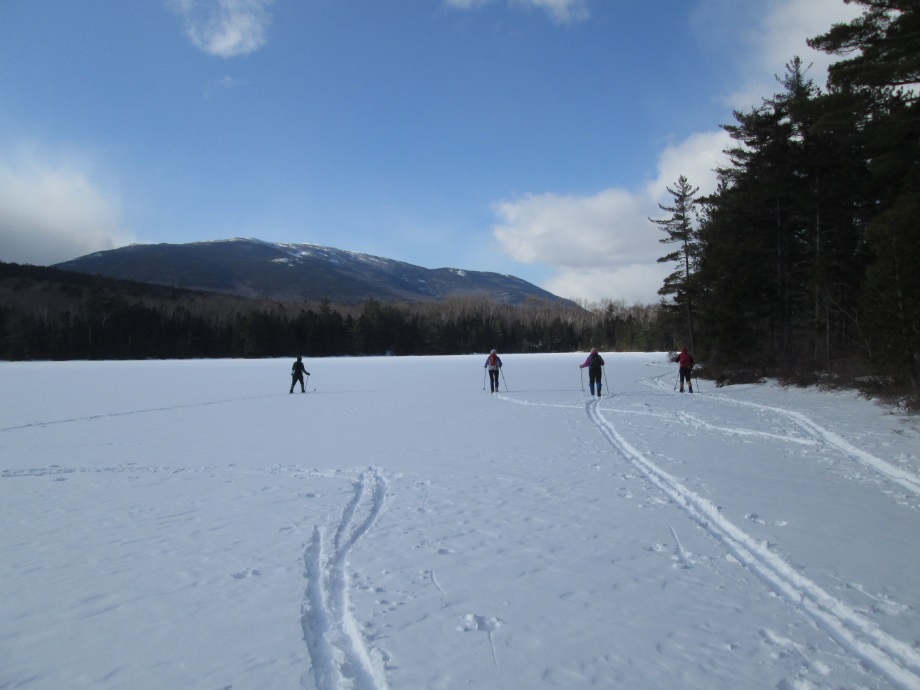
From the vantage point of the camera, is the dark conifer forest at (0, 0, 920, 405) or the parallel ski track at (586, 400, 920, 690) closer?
the parallel ski track at (586, 400, 920, 690)

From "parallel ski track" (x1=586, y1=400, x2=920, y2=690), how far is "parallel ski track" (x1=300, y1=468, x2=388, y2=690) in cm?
297

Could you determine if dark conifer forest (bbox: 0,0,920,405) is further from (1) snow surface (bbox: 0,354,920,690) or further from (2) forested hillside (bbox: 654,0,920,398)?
(1) snow surface (bbox: 0,354,920,690)

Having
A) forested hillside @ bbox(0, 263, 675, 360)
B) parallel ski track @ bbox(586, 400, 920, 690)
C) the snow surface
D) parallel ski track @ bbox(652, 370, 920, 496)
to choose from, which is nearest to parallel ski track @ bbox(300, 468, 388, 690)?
the snow surface

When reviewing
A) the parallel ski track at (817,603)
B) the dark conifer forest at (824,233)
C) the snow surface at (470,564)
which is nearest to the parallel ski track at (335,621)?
the snow surface at (470,564)

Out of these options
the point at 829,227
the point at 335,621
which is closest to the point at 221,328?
the point at 829,227

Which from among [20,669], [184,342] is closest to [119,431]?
[20,669]

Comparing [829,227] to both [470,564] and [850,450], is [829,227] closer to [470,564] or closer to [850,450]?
[850,450]

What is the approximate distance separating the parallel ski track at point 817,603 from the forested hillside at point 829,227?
929cm

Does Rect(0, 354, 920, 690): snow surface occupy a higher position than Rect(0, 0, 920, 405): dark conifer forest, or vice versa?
Rect(0, 0, 920, 405): dark conifer forest

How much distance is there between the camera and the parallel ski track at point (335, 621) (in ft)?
10.7

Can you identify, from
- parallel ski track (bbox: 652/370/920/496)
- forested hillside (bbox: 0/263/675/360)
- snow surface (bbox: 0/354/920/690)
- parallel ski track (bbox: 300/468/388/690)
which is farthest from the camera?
forested hillside (bbox: 0/263/675/360)

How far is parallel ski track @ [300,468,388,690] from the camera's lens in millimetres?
3264

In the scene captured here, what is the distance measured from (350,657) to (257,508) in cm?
393

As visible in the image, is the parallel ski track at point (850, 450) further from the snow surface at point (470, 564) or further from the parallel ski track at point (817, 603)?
the parallel ski track at point (817, 603)
